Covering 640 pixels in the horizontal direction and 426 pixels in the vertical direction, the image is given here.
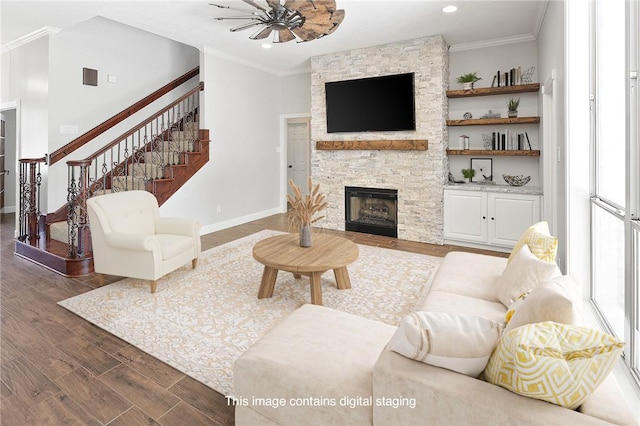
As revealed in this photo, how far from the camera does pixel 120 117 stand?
18.0ft

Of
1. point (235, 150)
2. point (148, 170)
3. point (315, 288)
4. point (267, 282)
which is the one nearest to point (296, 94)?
point (235, 150)

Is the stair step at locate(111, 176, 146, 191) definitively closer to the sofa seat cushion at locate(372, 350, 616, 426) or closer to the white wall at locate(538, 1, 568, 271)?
the sofa seat cushion at locate(372, 350, 616, 426)

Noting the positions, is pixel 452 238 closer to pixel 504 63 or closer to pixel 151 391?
pixel 504 63

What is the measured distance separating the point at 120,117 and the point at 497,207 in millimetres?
5767

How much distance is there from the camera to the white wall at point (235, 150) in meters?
5.64

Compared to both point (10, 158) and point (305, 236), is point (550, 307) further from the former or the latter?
point (10, 158)

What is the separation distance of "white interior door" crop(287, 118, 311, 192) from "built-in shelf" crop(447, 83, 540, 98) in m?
3.74

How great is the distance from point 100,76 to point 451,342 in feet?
20.7

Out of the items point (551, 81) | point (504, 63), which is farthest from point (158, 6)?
point (504, 63)

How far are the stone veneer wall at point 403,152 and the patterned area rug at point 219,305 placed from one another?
1290mm

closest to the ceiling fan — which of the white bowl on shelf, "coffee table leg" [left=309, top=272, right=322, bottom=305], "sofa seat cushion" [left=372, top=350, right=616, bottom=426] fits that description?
"coffee table leg" [left=309, top=272, right=322, bottom=305]

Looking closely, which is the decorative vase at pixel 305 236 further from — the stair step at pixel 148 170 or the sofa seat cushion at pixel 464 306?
the stair step at pixel 148 170

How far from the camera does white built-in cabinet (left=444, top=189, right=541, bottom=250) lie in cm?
451

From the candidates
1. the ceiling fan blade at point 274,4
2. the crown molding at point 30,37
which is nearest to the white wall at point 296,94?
the ceiling fan blade at point 274,4
